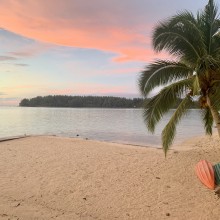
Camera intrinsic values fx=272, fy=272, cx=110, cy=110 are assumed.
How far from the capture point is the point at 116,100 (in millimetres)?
124062

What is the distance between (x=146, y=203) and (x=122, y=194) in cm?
92

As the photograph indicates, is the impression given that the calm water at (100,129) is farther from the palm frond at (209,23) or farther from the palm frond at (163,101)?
the palm frond at (209,23)

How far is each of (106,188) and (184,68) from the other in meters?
4.71

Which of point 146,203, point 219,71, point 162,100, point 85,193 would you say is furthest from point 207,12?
point 85,193

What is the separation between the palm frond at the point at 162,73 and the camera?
9.22 metres

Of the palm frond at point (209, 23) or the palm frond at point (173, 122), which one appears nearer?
the palm frond at point (209, 23)

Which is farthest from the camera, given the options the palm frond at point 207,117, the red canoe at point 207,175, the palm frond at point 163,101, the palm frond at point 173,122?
the palm frond at point 207,117

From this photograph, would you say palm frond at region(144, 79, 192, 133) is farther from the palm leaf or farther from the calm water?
the calm water

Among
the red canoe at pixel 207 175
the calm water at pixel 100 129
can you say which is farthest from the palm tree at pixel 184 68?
the red canoe at pixel 207 175

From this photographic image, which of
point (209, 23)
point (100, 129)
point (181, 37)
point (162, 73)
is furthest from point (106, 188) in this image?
point (100, 129)

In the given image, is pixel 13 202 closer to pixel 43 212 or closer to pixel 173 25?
pixel 43 212

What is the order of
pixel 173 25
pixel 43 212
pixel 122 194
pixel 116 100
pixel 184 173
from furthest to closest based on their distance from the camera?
pixel 116 100 < pixel 184 173 < pixel 173 25 < pixel 122 194 < pixel 43 212

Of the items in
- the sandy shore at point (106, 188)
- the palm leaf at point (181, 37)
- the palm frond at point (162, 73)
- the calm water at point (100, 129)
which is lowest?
the calm water at point (100, 129)

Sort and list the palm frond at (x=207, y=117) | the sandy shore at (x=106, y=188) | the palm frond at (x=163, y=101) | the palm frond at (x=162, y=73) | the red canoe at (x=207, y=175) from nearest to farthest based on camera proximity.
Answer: the sandy shore at (x=106, y=188), the red canoe at (x=207, y=175), the palm frond at (x=163, y=101), the palm frond at (x=162, y=73), the palm frond at (x=207, y=117)
